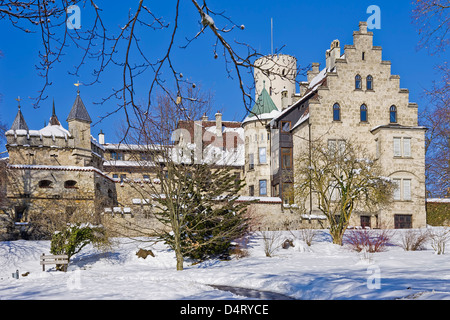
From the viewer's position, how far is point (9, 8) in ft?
20.2

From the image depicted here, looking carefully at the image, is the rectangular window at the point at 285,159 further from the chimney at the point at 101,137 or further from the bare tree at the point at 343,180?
the chimney at the point at 101,137

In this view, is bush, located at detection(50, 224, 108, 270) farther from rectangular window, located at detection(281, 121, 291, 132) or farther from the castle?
rectangular window, located at detection(281, 121, 291, 132)

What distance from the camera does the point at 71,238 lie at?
24188 millimetres

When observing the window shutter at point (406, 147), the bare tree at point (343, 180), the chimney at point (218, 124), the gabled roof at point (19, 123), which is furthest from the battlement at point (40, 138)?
the window shutter at point (406, 147)

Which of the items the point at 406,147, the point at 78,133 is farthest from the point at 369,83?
the point at 78,133

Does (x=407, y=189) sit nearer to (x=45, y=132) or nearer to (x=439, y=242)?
(x=439, y=242)

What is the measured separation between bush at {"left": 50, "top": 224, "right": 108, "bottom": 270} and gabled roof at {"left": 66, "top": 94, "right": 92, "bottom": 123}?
21.4 metres

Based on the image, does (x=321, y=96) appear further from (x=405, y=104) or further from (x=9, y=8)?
(x=9, y=8)

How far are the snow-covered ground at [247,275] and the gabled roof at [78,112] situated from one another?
1659 cm

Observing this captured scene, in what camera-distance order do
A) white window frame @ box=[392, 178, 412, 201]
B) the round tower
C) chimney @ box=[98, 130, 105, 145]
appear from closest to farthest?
the round tower, white window frame @ box=[392, 178, 412, 201], chimney @ box=[98, 130, 105, 145]

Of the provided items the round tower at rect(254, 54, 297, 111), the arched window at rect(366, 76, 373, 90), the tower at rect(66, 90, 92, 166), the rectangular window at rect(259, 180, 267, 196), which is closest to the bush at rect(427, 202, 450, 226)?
the arched window at rect(366, 76, 373, 90)

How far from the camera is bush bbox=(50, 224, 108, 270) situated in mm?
24188

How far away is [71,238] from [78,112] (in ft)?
75.3
